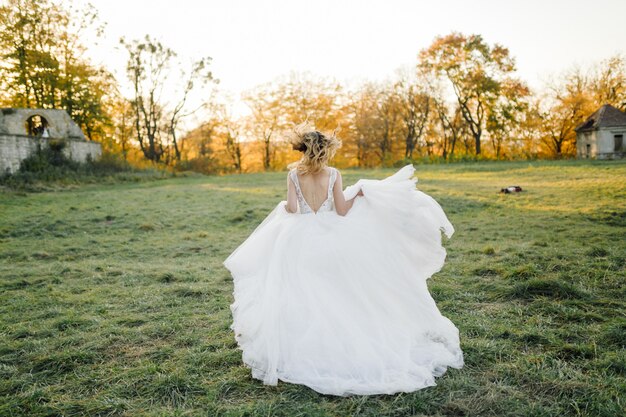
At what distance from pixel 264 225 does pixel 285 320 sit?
Result: 1.35 m

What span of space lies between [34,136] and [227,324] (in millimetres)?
27357

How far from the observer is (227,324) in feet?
17.7

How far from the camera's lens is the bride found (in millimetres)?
3803

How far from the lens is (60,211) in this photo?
15.0 metres

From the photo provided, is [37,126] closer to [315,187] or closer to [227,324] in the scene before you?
→ [227,324]

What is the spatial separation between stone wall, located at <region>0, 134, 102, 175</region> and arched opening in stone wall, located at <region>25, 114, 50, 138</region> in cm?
201

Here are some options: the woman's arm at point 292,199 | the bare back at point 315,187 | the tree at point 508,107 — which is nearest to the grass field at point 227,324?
the woman's arm at point 292,199

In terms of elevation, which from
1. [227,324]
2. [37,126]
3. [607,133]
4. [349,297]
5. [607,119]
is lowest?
[227,324]

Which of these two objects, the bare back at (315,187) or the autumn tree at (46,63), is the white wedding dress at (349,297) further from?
the autumn tree at (46,63)

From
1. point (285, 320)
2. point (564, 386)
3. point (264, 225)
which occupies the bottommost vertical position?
point (564, 386)

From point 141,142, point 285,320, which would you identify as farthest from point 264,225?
point 141,142

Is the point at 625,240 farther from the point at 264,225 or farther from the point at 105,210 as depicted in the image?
the point at 105,210

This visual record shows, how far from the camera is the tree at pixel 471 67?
42.3 meters

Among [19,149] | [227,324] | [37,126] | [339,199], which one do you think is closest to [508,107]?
[19,149]
